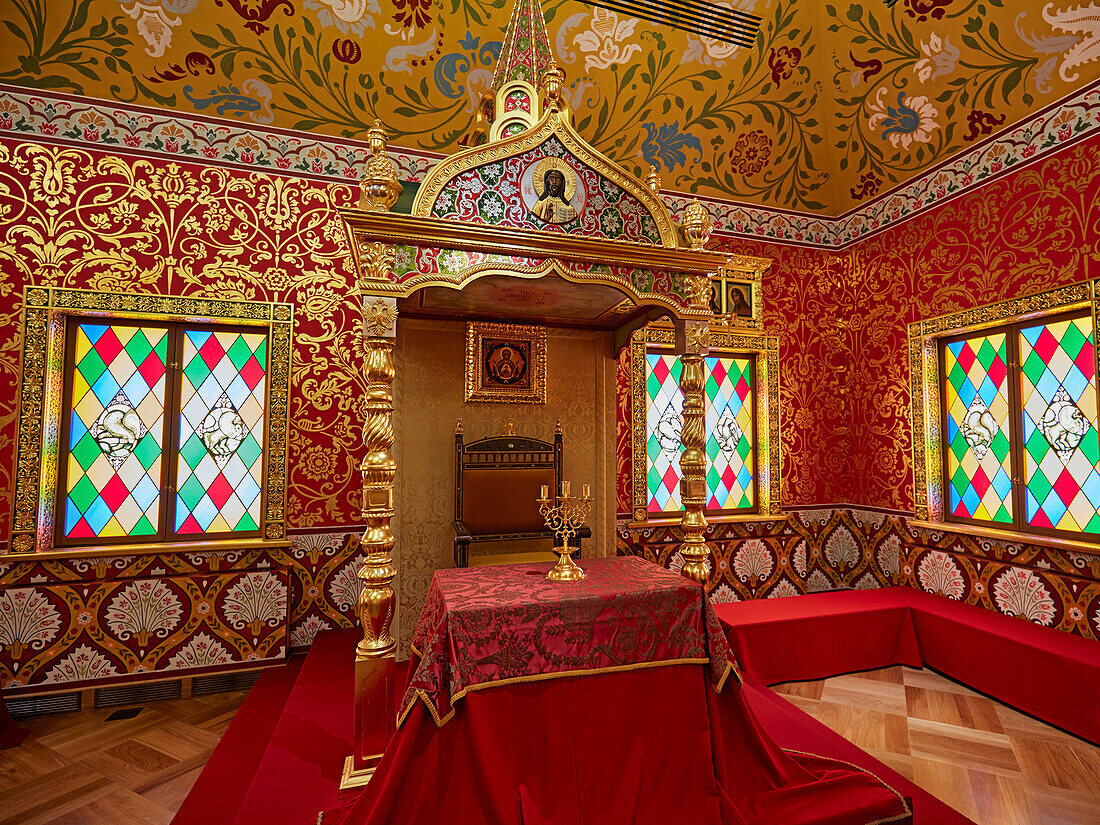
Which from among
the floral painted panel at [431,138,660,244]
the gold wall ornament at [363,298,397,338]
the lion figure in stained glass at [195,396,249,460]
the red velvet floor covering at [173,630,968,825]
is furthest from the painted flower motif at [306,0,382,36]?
the red velvet floor covering at [173,630,968,825]

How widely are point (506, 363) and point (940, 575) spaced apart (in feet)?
13.2

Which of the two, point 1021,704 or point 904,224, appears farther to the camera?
point 904,224

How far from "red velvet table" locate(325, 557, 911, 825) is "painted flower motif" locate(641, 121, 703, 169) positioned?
12.1ft

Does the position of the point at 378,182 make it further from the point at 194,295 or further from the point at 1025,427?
the point at 1025,427

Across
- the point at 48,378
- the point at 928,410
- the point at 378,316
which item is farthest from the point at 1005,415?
the point at 48,378

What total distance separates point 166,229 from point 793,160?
17.3 feet

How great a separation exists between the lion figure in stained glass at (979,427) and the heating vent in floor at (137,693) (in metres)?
6.30

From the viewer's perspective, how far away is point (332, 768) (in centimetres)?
260

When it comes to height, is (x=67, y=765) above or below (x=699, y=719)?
below

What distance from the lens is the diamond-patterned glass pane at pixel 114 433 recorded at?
12.5 ft

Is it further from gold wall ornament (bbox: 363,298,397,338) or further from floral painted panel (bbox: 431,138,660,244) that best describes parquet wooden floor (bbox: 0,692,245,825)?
floral painted panel (bbox: 431,138,660,244)

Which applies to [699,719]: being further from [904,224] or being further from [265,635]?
[904,224]

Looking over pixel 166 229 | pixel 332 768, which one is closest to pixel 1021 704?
pixel 332 768

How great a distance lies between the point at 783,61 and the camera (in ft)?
14.5
